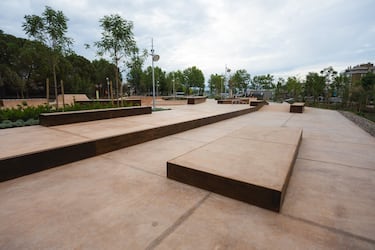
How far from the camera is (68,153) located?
3018mm

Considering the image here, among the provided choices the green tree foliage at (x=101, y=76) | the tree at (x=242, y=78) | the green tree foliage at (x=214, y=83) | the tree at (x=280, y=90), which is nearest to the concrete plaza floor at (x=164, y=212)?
the tree at (x=280, y=90)

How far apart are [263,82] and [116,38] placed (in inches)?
1843

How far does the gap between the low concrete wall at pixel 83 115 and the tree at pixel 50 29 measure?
13.3 ft

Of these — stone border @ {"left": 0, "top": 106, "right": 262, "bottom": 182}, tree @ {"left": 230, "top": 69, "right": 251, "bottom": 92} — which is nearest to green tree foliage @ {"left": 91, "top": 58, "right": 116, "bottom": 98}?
tree @ {"left": 230, "top": 69, "right": 251, "bottom": 92}

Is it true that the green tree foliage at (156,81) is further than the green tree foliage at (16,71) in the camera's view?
Yes

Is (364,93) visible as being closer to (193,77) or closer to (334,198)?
(334,198)

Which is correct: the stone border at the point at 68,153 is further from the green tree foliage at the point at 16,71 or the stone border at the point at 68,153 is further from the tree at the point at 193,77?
the tree at the point at 193,77

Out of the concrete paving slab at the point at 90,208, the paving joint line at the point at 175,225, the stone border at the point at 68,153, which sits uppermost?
the stone border at the point at 68,153

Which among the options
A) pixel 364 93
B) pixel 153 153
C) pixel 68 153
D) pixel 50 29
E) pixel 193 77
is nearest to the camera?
pixel 68 153

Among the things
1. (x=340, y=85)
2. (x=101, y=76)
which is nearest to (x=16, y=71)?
(x=101, y=76)

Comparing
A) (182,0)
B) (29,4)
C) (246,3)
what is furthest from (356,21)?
(29,4)

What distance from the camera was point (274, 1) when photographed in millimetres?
7953

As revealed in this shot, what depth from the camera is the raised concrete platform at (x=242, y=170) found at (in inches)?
73.2

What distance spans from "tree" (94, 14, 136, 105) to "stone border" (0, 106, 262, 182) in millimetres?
5532
